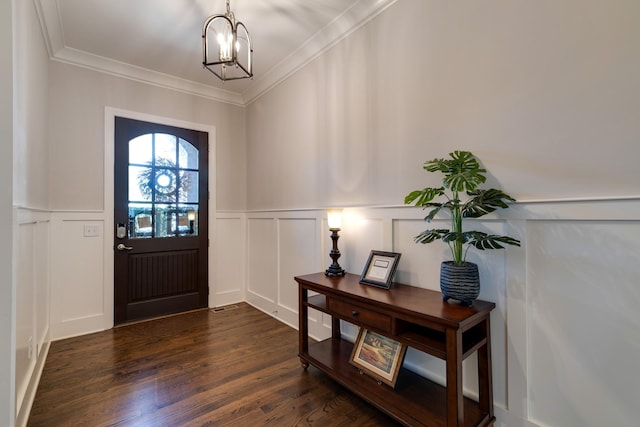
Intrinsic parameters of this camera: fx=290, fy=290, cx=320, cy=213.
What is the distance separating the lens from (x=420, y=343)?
1423 mm

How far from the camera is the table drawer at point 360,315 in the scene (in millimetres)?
1571

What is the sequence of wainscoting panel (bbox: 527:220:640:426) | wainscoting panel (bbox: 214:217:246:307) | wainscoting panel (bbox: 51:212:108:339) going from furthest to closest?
wainscoting panel (bbox: 214:217:246:307), wainscoting panel (bbox: 51:212:108:339), wainscoting panel (bbox: 527:220:640:426)

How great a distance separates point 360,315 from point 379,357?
33 cm

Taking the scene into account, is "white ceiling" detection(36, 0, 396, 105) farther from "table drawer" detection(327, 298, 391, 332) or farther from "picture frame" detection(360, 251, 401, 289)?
"table drawer" detection(327, 298, 391, 332)

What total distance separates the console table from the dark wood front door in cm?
206

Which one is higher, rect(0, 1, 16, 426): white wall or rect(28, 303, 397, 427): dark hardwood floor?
rect(0, 1, 16, 426): white wall

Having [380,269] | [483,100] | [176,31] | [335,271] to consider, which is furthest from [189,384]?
[176,31]

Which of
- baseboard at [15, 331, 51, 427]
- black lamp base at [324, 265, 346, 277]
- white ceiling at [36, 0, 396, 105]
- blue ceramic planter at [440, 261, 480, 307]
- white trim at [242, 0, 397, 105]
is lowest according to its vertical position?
baseboard at [15, 331, 51, 427]

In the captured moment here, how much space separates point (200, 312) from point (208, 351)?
3.46 ft

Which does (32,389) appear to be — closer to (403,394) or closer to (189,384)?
(189,384)

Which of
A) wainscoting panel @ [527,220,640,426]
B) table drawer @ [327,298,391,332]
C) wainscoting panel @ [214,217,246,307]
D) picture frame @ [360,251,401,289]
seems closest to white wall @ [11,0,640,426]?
wainscoting panel @ [527,220,640,426]

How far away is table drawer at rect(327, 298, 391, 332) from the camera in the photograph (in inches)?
61.9

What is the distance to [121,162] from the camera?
119 inches

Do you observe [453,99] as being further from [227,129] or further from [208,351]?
[227,129]
